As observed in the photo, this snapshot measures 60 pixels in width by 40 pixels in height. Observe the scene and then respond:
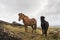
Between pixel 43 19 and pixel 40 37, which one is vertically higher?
pixel 43 19

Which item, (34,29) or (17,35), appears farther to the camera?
(34,29)

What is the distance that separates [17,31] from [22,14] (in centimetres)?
98

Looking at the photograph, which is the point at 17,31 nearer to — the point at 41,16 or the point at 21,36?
the point at 21,36

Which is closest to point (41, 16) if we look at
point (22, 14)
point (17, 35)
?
point (22, 14)

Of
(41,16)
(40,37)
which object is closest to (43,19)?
(41,16)

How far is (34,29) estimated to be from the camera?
12711mm

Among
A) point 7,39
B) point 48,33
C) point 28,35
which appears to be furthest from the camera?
point 48,33

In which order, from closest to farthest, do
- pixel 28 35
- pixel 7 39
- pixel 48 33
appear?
pixel 7 39, pixel 28 35, pixel 48 33

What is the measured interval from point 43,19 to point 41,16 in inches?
9.1

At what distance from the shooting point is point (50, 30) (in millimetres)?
13617

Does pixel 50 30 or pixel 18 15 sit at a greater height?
pixel 18 15

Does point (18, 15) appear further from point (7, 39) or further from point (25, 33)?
point (7, 39)

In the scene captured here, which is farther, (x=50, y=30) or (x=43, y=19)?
(x=50, y=30)

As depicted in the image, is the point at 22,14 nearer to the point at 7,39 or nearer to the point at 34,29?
the point at 34,29
